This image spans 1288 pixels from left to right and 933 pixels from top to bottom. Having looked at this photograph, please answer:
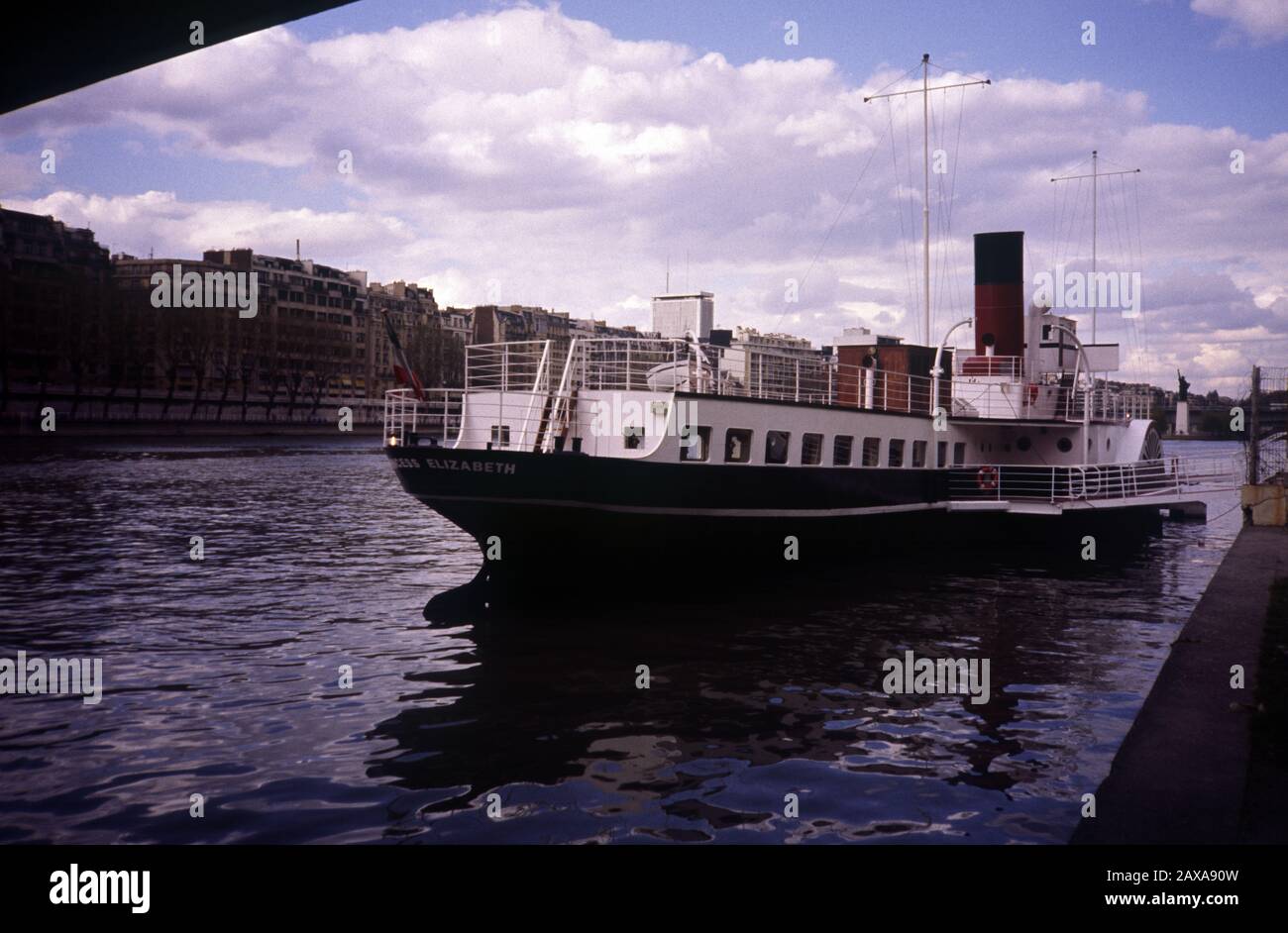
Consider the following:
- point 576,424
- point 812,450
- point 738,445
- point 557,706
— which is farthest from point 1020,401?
point 557,706

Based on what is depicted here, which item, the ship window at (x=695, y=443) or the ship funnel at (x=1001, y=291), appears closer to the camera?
the ship window at (x=695, y=443)

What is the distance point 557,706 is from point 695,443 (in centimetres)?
828

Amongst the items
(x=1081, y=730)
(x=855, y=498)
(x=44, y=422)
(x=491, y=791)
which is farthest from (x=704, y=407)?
(x=44, y=422)

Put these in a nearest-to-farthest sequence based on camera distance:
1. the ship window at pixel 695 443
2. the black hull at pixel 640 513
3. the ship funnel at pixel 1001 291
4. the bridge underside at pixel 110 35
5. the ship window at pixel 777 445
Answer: the bridge underside at pixel 110 35 < the black hull at pixel 640 513 < the ship window at pixel 695 443 < the ship window at pixel 777 445 < the ship funnel at pixel 1001 291

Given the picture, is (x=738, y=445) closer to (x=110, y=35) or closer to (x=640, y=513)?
(x=640, y=513)

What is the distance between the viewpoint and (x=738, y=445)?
21.6 metres

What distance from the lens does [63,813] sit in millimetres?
9234

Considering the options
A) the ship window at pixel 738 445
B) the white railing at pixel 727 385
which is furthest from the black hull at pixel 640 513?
the white railing at pixel 727 385

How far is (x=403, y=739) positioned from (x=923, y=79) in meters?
30.7

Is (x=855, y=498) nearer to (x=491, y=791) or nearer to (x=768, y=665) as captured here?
(x=768, y=665)

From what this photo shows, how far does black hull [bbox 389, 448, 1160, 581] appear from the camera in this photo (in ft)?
59.8

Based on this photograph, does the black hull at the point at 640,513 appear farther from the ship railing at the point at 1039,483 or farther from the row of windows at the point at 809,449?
the ship railing at the point at 1039,483

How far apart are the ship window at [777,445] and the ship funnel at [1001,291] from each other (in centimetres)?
1134

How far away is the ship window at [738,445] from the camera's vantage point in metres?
21.3
